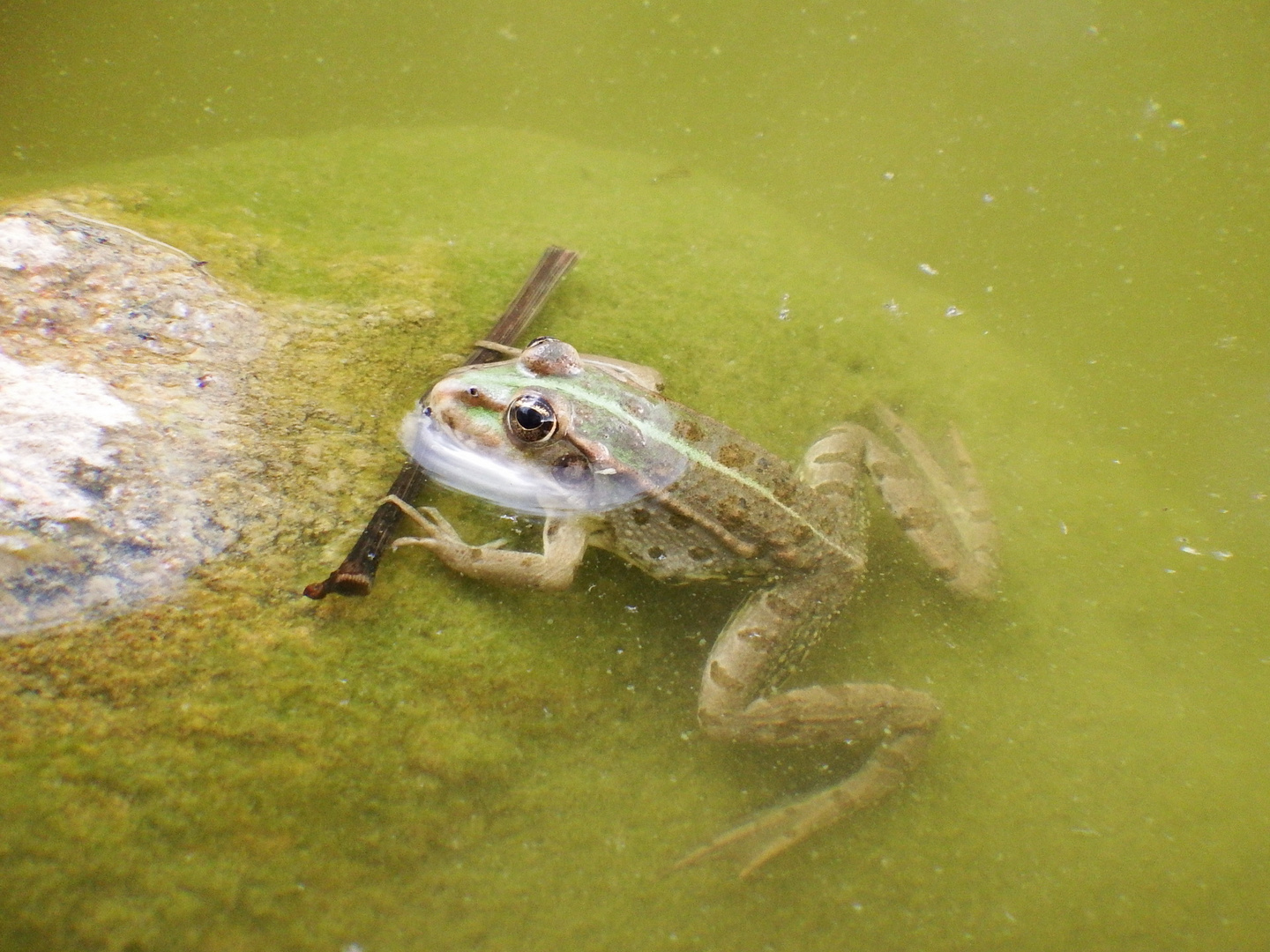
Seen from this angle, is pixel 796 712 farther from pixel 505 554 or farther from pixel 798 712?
pixel 505 554

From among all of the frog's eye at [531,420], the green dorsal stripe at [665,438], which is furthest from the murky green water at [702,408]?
the green dorsal stripe at [665,438]

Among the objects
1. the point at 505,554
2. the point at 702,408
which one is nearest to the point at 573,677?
the point at 505,554

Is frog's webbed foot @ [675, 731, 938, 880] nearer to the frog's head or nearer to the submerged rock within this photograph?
the frog's head

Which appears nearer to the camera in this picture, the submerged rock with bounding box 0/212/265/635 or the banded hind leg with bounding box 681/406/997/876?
the submerged rock with bounding box 0/212/265/635

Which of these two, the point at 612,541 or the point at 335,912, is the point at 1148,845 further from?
the point at 335,912

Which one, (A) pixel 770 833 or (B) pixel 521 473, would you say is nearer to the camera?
(A) pixel 770 833

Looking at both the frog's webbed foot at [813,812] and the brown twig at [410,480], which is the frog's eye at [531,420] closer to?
the brown twig at [410,480]

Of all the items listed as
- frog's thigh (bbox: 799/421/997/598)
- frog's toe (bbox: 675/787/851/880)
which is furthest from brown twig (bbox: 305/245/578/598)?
frog's toe (bbox: 675/787/851/880)
